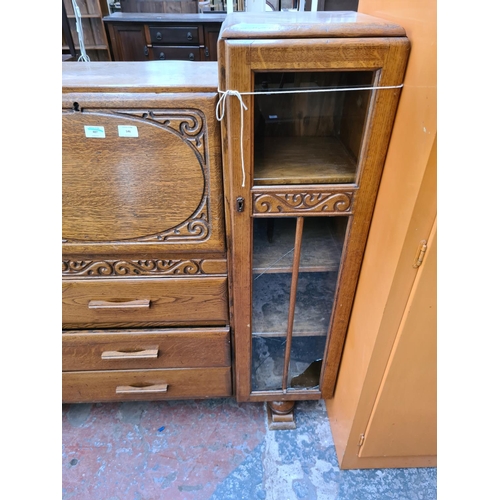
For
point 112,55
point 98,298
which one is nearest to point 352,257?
point 98,298

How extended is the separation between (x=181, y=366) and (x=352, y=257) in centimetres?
56

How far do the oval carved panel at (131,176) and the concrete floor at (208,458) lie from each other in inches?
26.3

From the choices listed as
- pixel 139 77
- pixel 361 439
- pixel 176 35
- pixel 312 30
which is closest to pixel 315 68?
pixel 312 30

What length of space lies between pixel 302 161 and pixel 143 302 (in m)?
0.50

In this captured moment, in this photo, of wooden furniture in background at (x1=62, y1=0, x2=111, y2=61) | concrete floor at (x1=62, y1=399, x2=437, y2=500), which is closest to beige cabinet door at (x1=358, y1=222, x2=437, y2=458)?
concrete floor at (x1=62, y1=399, x2=437, y2=500)

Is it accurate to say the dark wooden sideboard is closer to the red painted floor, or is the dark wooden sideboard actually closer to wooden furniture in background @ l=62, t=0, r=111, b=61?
wooden furniture in background @ l=62, t=0, r=111, b=61

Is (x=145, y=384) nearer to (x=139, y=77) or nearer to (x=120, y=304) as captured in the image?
(x=120, y=304)

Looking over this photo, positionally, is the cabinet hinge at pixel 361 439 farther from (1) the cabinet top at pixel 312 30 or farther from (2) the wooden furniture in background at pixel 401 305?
(1) the cabinet top at pixel 312 30

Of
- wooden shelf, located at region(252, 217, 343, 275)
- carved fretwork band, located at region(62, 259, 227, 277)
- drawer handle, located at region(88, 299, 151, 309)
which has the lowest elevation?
drawer handle, located at region(88, 299, 151, 309)

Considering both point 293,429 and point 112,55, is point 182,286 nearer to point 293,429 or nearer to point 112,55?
point 293,429

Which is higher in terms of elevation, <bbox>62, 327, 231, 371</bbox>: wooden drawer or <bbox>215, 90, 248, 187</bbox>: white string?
<bbox>215, 90, 248, 187</bbox>: white string

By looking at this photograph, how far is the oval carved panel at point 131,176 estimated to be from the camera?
640 millimetres

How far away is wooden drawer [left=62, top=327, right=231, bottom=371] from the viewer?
0.91m

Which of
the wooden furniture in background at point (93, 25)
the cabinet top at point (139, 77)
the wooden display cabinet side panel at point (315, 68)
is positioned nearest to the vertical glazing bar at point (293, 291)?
the wooden display cabinet side panel at point (315, 68)
